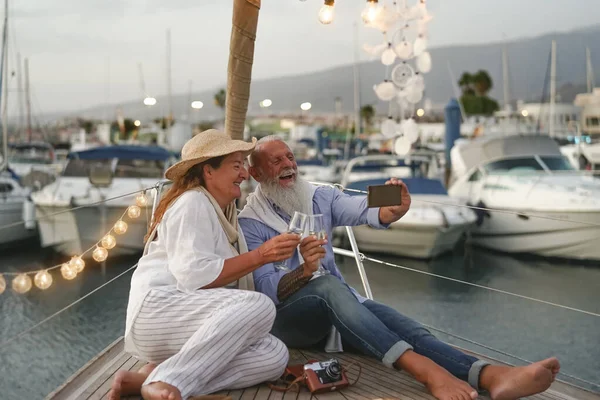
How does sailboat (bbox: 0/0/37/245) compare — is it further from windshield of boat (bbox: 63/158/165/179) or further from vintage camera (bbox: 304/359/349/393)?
vintage camera (bbox: 304/359/349/393)

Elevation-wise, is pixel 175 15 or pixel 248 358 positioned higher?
pixel 175 15

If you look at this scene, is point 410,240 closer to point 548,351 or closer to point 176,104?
point 548,351

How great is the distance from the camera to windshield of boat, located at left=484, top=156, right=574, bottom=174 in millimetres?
10492

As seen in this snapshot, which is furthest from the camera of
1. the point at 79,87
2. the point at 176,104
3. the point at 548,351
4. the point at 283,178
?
the point at 79,87

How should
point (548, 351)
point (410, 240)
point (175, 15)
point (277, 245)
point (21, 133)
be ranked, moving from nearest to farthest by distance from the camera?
point (277, 245) → point (548, 351) → point (410, 240) → point (175, 15) → point (21, 133)

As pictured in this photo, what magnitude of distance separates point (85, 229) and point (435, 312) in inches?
260

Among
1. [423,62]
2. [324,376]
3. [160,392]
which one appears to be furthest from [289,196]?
[423,62]

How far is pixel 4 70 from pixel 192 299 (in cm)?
1190

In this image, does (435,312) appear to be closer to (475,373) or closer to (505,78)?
(475,373)

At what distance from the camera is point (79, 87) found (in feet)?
65.4

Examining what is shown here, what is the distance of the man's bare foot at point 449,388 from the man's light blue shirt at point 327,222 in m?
0.57

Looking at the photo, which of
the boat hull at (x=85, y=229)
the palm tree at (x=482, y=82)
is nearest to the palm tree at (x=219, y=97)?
the boat hull at (x=85, y=229)

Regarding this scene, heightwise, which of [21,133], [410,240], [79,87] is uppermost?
[79,87]

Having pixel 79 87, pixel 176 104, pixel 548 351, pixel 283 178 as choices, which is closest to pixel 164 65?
pixel 176 104
